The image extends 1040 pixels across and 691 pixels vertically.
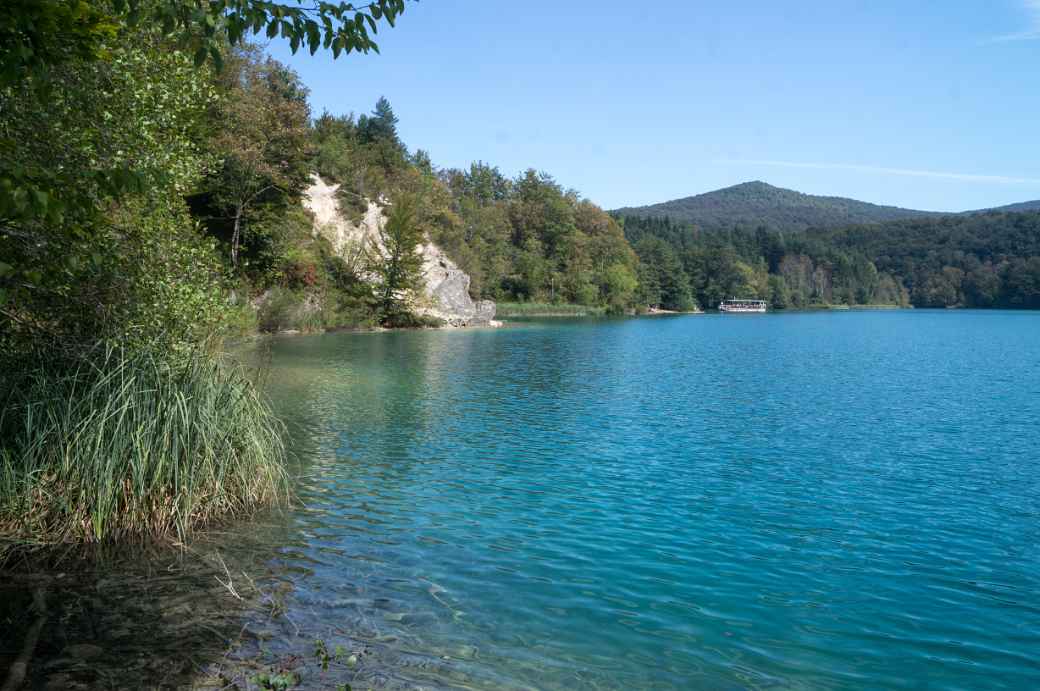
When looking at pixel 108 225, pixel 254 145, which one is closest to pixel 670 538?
pixel 108 225

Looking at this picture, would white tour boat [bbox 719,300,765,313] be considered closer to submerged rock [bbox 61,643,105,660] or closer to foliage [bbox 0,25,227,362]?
foliage [bbox 0,25,227,362]

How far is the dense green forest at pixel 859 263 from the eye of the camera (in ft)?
473

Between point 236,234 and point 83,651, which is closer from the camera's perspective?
point 83,651

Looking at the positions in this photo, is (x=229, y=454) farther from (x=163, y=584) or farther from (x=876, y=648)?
(x=876, y=648)

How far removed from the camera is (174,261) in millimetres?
10406

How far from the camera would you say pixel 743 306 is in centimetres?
14338

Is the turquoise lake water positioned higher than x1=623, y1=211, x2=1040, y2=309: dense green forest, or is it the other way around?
x1=623, y1=211, x2=1040, y2=309: dense green forest

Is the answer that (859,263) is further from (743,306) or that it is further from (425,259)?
(425,259)

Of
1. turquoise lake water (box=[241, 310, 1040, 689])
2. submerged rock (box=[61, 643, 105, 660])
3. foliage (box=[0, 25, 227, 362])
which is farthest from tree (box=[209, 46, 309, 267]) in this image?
submerged rock (box=[61, 643, 105, 660])

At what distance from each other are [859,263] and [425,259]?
142m

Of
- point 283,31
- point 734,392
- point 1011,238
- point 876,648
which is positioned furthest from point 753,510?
point 1011,238

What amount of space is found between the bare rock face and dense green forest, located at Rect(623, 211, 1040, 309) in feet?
226

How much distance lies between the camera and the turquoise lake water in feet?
21.7

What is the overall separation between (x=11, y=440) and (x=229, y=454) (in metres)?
2.27
